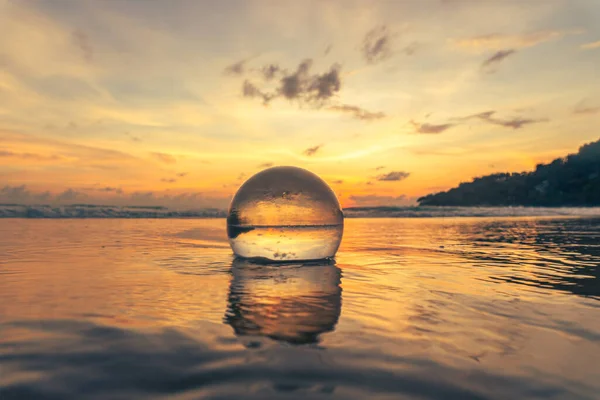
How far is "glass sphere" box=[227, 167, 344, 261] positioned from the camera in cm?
772

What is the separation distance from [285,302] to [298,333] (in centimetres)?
123

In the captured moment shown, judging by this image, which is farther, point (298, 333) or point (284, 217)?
point (284, 217)

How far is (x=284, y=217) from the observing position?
7.64m

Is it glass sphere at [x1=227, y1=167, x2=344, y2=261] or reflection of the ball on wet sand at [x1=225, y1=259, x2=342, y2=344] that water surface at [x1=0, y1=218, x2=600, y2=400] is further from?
glass sphere at [x1=227, y1=167, x2=344, y2=261]

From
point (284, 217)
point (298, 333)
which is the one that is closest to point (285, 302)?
point (298, 333)

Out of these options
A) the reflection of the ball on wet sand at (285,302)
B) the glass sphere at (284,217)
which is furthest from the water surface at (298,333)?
the glass sphere at (284,217)

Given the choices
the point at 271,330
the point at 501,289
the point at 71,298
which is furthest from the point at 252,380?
the point at 501,289

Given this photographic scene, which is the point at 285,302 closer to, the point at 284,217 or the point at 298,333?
the point at 298,333

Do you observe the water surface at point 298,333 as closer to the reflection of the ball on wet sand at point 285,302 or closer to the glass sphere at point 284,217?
the reflection of the ball on wet sand at point 285,302

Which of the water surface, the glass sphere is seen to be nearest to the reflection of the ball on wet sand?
the water surface

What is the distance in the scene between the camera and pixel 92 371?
9.82 ft

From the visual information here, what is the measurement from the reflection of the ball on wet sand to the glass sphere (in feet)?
1.56

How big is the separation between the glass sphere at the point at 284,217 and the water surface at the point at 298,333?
1.85 feet

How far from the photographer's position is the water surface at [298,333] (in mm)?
2779
